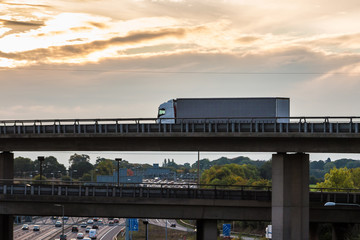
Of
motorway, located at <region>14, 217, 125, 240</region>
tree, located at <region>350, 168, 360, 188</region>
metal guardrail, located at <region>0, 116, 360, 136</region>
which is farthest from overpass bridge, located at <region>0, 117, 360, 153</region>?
tree, located at <region>350, 168, 360, 188</region>

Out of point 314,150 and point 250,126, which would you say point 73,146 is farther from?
point 314,150

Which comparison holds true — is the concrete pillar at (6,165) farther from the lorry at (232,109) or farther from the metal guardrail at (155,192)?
the lorry at (232,109)

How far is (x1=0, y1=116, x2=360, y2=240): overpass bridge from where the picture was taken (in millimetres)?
62844

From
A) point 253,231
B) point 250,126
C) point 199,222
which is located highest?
point 250,126

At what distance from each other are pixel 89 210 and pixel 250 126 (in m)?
18.4

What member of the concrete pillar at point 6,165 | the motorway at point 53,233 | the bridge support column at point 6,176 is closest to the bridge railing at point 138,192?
the bridge support column at point 6,176

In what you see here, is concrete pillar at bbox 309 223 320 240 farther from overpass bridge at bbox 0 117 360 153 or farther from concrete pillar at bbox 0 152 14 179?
concrete pillar at bbox 0 152 14 179

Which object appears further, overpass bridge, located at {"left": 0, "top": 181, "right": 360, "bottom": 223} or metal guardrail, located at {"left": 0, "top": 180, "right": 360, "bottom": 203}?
metal guardrail, located at {"left": 0, "top": 180, "right": 360, "bottom": 203}

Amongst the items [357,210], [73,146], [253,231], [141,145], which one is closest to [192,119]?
[141,145]

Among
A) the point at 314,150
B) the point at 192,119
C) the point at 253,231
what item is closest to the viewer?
the point at 314,150

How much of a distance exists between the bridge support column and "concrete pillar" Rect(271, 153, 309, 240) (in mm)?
29794

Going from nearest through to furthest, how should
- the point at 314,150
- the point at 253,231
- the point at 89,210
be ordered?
the point at 314,150, the point at 89,210, the point at 253,231

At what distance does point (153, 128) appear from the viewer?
67250 mm

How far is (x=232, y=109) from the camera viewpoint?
73.4 m
